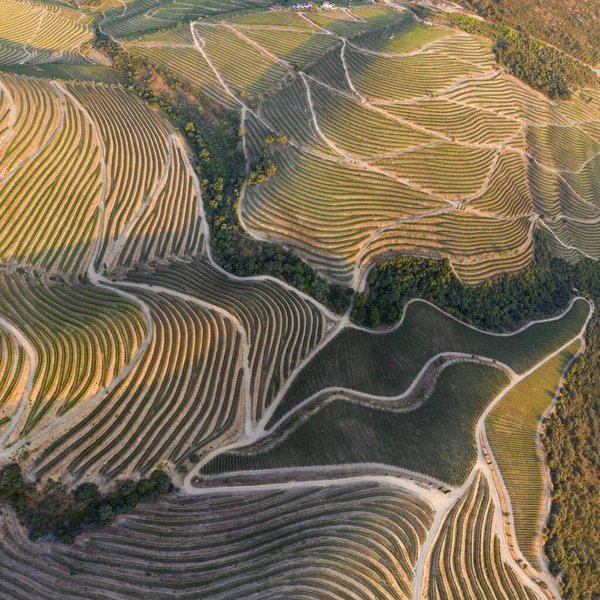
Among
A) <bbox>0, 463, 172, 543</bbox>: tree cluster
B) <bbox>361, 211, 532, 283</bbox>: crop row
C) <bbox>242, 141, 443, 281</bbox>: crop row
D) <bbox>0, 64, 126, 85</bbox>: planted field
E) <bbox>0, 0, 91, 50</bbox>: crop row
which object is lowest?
<bbox>0, 463, 172, 543</bbox>: tree cluster

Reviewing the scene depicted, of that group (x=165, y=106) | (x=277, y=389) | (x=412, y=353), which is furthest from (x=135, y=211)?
(x=412, y=353)

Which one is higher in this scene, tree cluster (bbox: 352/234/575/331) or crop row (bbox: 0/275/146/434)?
crop row (bbox: 0/275/146/434)

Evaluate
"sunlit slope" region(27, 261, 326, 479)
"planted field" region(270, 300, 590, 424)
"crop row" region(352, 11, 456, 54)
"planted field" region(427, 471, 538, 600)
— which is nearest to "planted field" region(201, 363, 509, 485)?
A: "planted field" region(270, 300, 590, 424)

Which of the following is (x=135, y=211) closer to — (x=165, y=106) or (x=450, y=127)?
(x=165, y=106)

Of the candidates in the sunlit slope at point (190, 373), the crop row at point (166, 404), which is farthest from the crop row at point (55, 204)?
the crop row at point (166, 404)

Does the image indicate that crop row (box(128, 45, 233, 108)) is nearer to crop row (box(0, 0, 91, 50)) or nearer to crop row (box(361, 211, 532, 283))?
crop row (box(0, 0, 91, 50))

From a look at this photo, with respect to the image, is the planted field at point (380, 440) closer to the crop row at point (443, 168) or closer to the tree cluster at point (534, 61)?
the crop row at point (443, 168)

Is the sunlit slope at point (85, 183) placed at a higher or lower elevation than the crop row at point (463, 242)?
higher

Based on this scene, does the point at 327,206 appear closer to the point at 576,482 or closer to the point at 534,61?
the point at 576,482
